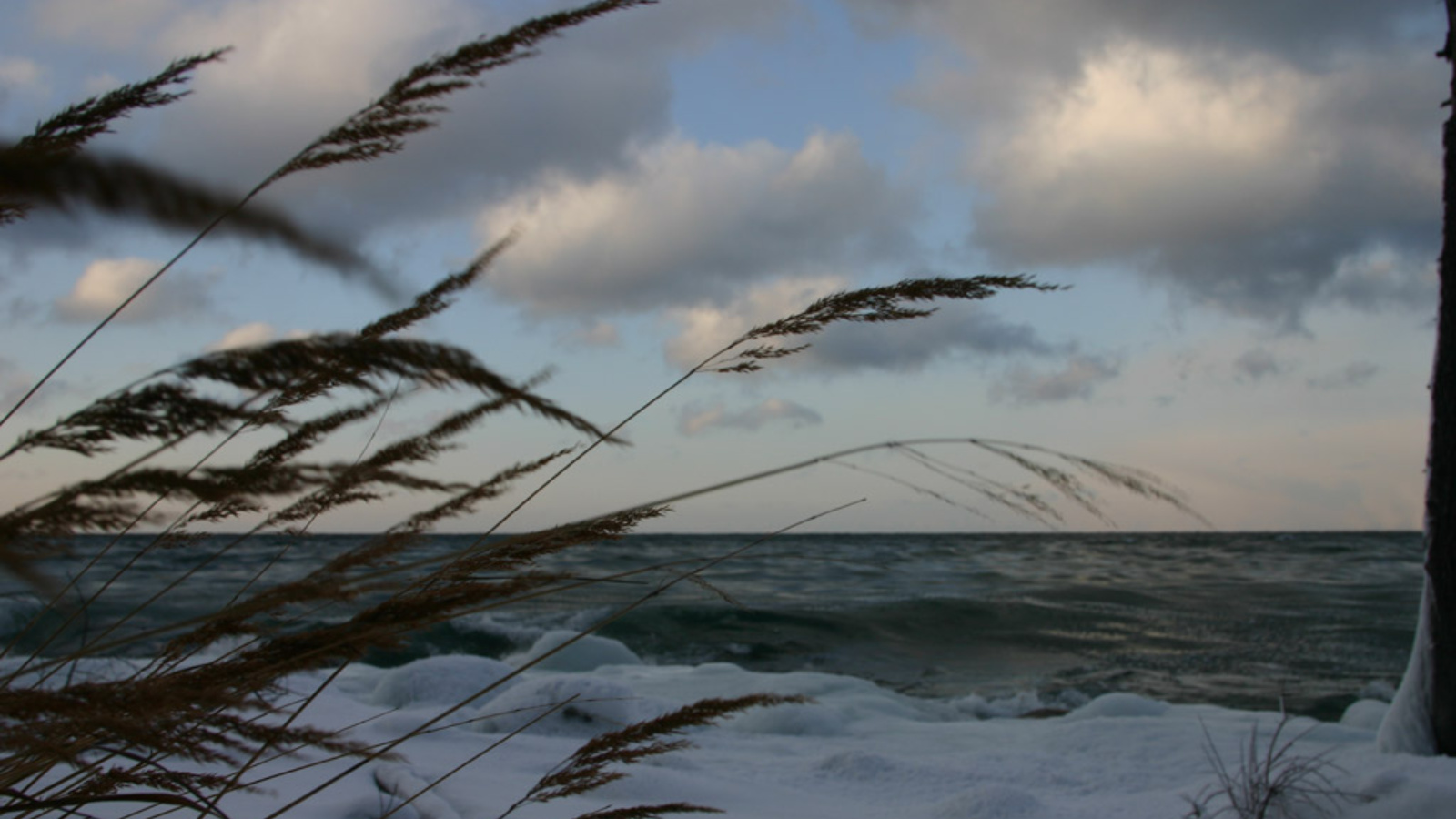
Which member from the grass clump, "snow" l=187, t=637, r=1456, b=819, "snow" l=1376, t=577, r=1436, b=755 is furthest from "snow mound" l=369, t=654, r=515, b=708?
"snow" l=1376, t=577, r=1436, b=755

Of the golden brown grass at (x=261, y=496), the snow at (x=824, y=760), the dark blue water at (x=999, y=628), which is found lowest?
the dark blue water at (x=999, y=628)

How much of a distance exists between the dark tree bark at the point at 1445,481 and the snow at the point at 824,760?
362mm

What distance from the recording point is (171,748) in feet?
2.65

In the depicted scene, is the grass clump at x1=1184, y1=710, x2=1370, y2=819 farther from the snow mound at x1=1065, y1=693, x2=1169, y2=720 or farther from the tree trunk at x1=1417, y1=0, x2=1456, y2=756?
the snow mound at x1=1065, y1=693, x2=1169, y2=720

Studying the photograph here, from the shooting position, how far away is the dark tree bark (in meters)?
3.55

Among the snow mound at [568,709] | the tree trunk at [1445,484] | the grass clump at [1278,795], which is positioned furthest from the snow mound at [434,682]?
the tree trunk at [1445,484]

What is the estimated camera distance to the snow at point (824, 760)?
8.30ft

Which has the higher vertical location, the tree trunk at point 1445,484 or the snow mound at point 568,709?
the tree trunk at point 1445,484

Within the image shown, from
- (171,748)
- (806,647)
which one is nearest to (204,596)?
(806,647)

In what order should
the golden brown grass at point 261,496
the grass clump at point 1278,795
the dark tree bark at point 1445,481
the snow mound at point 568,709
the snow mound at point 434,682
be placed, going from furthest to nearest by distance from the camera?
the snow mound at point 434,682
the snow mound at point 568,709
the dark tree bark at point 1445,481
the grass clump at point 1278,795
the golden brown grass at point 261,496

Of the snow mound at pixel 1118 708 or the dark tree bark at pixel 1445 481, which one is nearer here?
the dark tree bark at pixel 1445 481

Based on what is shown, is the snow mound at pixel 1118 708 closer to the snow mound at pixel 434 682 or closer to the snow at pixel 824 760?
the snow at pixel 824 760

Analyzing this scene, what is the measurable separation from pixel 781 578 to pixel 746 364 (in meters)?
14.3

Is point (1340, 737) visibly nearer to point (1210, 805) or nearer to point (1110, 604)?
point (1210, 805)
